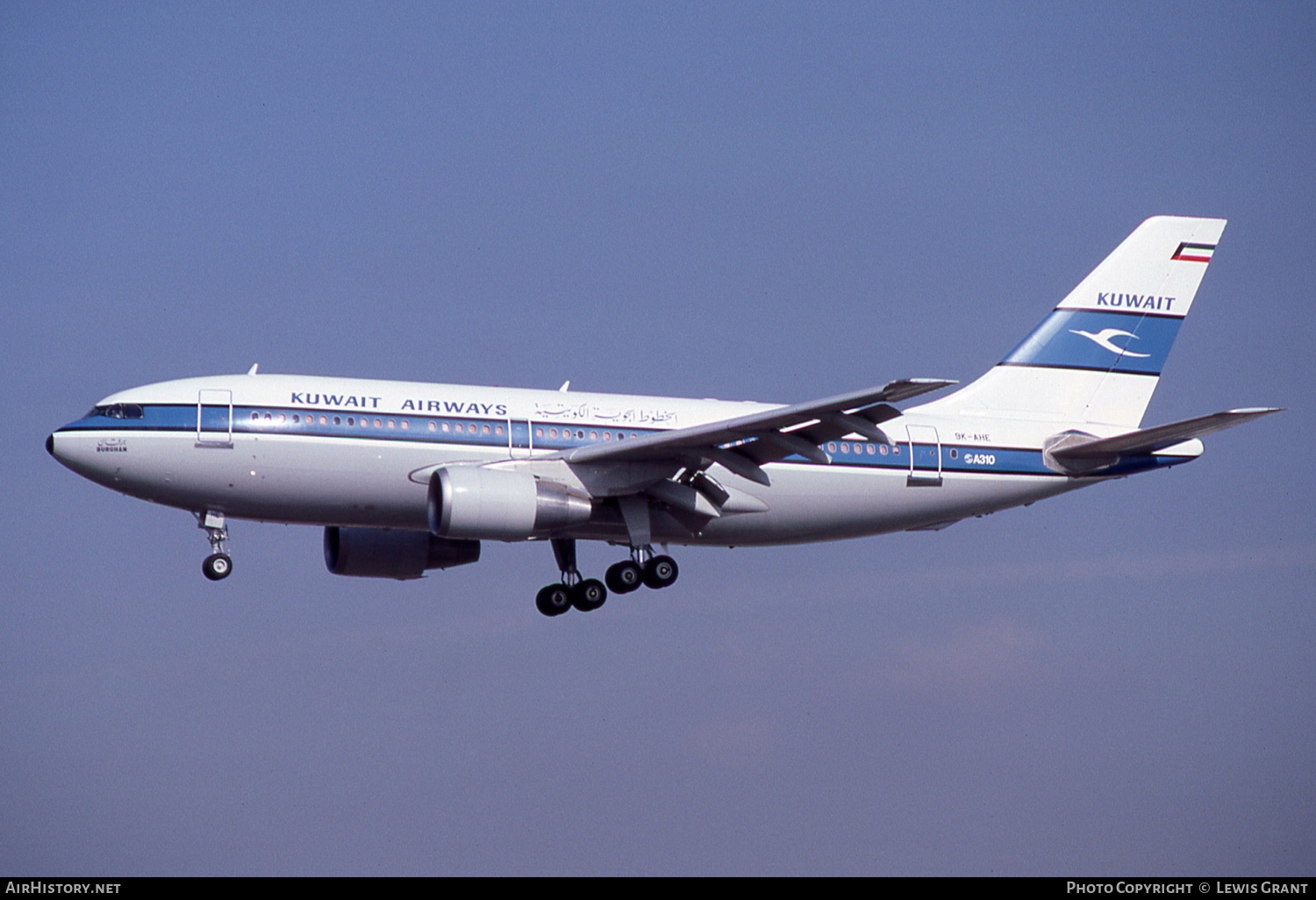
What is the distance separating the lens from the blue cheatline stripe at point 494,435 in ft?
116

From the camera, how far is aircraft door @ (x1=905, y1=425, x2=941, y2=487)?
3972cm

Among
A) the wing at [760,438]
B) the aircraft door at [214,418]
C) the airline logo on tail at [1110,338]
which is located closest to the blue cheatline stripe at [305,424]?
the aircraft door at [214,418]

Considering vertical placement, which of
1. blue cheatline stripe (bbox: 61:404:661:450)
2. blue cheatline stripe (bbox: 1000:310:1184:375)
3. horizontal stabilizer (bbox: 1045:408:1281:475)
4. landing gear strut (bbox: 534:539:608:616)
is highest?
blue cheatline stripe (bbox: 1000:310:1184:375)

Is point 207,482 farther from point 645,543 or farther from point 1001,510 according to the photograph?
point 1001,510

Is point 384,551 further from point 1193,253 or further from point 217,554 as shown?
point 1193,253

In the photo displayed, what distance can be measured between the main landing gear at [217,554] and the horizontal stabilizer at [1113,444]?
18243 millimetres

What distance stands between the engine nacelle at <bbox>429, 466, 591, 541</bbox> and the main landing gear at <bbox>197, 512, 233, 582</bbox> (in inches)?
→ 172

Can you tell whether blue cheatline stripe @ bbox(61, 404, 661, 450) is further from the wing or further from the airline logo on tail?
the airline logo on tail

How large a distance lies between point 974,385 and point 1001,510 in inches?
130

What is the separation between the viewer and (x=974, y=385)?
4262 cm

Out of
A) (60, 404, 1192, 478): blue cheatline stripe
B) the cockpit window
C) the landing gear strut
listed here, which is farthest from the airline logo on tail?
the cockpit window
